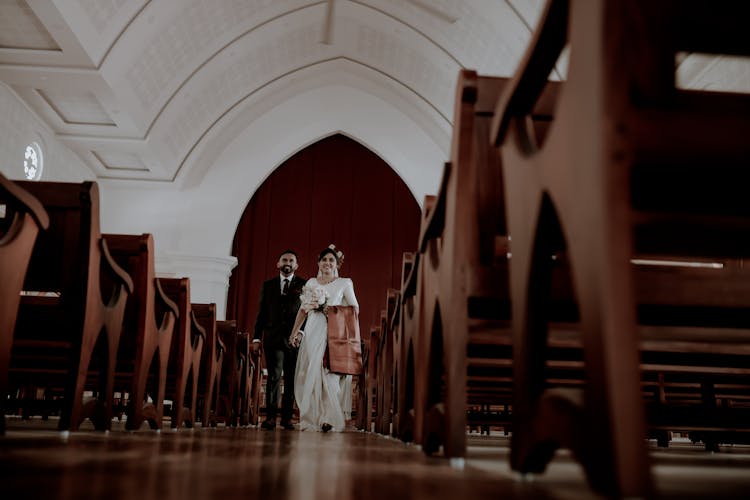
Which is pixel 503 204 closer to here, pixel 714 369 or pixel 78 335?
pixel 714 369

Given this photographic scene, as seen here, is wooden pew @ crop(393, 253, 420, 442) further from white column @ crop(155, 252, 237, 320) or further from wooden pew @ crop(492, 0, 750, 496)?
white column @ crop(155, 252, 237, 320)

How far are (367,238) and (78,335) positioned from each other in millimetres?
10373

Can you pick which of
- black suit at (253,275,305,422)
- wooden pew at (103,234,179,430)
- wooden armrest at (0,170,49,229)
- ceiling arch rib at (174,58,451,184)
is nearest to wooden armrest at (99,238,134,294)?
wooden pew at (103,234,179,430)

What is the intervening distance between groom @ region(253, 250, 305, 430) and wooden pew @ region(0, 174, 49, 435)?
12.1 feet

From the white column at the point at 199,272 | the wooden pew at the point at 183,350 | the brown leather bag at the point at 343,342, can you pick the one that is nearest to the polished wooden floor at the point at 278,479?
the wooden pew at the point at 183,350

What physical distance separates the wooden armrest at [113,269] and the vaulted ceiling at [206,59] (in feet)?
16.5

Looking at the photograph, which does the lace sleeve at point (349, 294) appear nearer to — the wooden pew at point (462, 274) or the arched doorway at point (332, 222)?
the wooden pew at point (462, 274)

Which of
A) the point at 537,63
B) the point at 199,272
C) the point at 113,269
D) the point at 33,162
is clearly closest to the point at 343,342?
the point at 113,269

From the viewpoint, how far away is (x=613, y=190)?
0.90 metres

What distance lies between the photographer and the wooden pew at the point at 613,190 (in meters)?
0.86

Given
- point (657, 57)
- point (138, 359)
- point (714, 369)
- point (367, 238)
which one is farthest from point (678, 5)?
point (367, 238)

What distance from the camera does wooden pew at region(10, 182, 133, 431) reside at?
106 inches

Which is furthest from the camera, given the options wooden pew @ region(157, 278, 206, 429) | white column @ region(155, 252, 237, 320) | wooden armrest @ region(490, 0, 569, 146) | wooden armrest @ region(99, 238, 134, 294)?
white column @ region(155, 252, 237, 320)

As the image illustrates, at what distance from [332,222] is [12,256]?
10897mm
